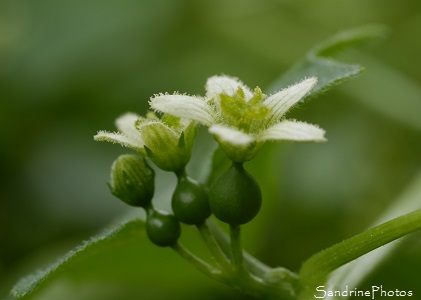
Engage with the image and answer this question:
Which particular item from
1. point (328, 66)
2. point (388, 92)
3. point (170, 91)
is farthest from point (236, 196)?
point (170, 91)

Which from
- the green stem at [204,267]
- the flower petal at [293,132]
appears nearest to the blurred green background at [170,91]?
the green stem at [204,267]

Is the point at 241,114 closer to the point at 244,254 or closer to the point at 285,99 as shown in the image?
the point at 285,99

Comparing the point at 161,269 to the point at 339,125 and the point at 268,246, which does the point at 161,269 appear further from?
the point at 339,125

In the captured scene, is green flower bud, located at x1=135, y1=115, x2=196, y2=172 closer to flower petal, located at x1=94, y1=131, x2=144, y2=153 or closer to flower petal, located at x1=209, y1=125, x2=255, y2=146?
flower petal, located at x1=94, y1=131, x2=144, y2=153

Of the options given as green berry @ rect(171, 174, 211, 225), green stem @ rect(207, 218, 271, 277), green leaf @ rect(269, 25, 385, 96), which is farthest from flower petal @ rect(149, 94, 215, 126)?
green stem @ rect(207, 218, 271, 277)

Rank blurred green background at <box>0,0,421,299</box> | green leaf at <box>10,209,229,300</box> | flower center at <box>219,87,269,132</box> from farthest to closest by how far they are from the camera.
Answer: blurred green background at <box>0,0,421,299</box> < green leaf at <box>10,209,229,300</box> < flower center at <box>219,87,269,132</box>

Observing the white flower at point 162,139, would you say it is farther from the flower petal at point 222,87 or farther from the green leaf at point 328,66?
the green leaf at point 328,66
